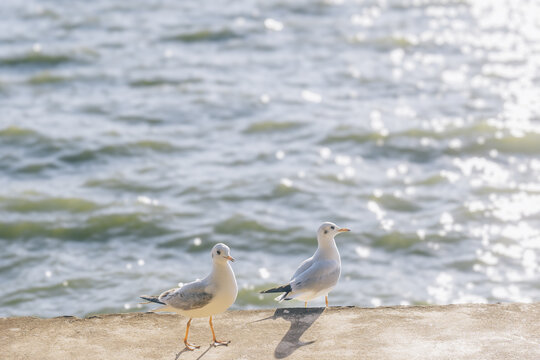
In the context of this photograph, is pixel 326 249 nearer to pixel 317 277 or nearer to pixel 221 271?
pixel 317 277

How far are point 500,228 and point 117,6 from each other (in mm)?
12931

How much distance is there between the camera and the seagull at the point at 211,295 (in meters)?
5.46

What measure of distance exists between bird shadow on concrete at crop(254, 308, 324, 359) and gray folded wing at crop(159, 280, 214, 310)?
552 millimetres

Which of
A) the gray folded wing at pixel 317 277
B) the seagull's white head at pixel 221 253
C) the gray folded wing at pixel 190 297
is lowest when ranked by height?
the gray folded wing at pixel 317 277

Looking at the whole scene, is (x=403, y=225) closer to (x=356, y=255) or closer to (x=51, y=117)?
(x=356, y=255)

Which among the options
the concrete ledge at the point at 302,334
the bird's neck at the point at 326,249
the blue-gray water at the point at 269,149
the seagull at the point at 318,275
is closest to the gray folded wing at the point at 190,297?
the concrete ledge at the point at 302,334

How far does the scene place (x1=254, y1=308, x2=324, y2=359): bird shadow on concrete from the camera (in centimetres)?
541

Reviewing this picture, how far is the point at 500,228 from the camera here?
11.1 meters

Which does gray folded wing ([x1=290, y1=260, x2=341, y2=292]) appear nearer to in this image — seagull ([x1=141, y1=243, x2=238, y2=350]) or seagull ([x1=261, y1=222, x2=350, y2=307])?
seagull ([x1=261, y1=222, x2=350, y2=307])

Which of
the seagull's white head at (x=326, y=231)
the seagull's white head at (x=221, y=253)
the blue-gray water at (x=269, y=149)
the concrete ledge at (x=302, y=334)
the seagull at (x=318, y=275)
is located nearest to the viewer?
the concrete ledge at (x=302, y=334)

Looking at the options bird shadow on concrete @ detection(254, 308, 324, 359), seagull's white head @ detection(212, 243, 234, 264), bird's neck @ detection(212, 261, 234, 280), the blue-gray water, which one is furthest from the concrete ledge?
the blue-gray water

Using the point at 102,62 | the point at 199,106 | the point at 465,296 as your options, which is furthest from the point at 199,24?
the point at 465,296

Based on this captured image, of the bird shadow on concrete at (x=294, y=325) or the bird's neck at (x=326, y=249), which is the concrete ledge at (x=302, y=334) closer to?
the bird shadow on concrete at (x=294, y=325)

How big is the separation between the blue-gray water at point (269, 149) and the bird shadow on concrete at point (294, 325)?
141 inches
